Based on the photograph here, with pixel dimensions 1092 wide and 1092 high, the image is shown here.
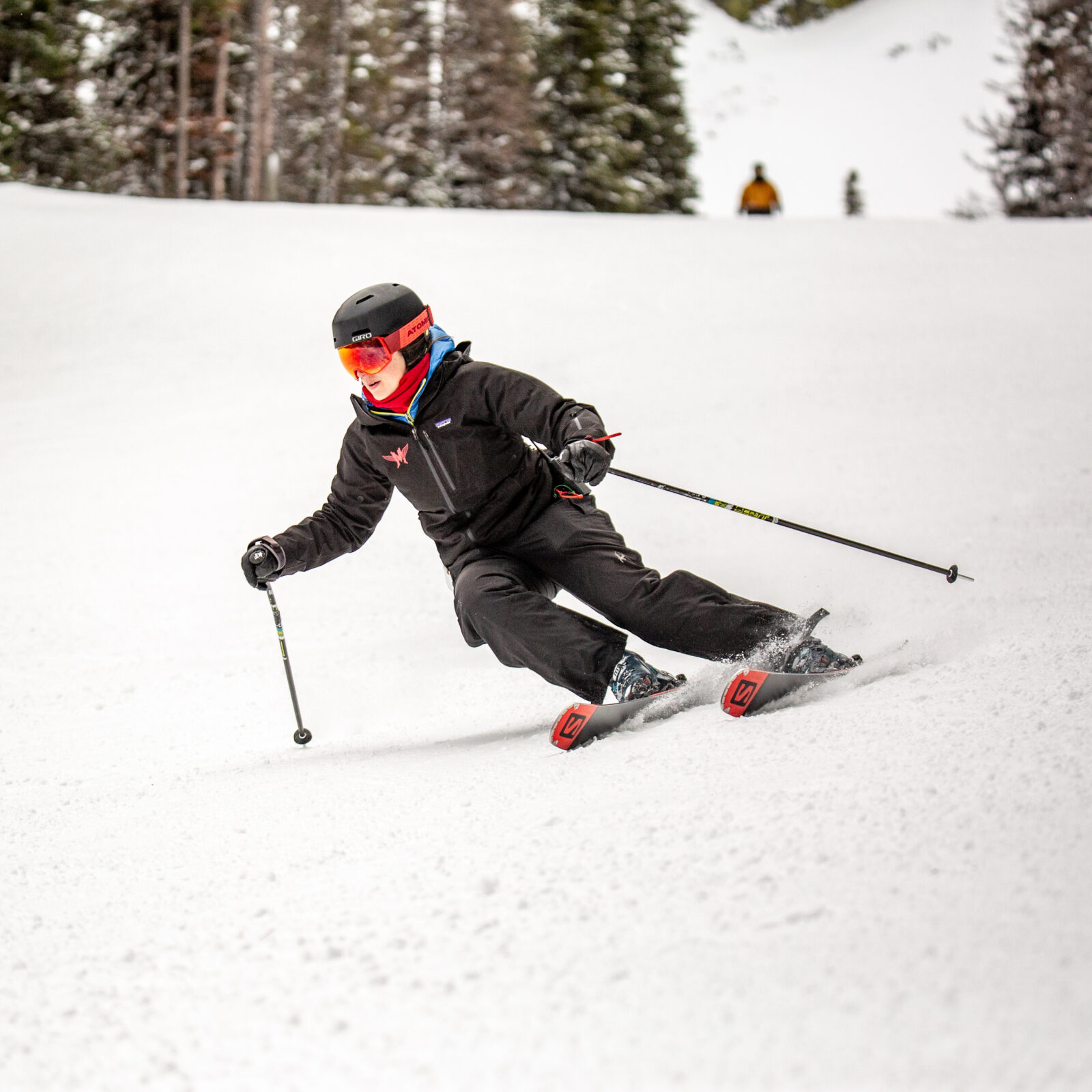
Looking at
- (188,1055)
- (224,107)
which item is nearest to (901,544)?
(188,1055)

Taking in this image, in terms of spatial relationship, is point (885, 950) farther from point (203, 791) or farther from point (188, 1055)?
point (203, 791)

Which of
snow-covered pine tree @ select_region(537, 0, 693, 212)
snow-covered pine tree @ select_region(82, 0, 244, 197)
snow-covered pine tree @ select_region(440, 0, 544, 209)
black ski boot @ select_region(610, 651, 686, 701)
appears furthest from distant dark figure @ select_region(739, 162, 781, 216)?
black ski boot @ select_region(610, 651, 686, 701)

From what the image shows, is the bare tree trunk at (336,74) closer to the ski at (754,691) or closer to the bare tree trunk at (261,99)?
the bare tree trunk at (261,99)

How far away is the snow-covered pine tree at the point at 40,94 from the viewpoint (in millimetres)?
24344

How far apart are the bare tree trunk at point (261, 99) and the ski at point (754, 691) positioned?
23.7 metres

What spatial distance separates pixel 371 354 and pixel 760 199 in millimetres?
15708

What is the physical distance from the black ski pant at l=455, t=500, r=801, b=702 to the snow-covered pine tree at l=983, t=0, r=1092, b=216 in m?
28.9

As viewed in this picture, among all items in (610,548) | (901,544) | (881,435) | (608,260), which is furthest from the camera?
(608,260)

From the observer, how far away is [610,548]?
3.59 metres

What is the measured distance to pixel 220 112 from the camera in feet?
90.7

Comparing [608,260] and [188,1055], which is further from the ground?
[608,260]

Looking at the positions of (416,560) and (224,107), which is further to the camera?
(224,107)

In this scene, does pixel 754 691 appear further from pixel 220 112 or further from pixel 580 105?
pixel 220 112

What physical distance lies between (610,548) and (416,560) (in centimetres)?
Result: 291
